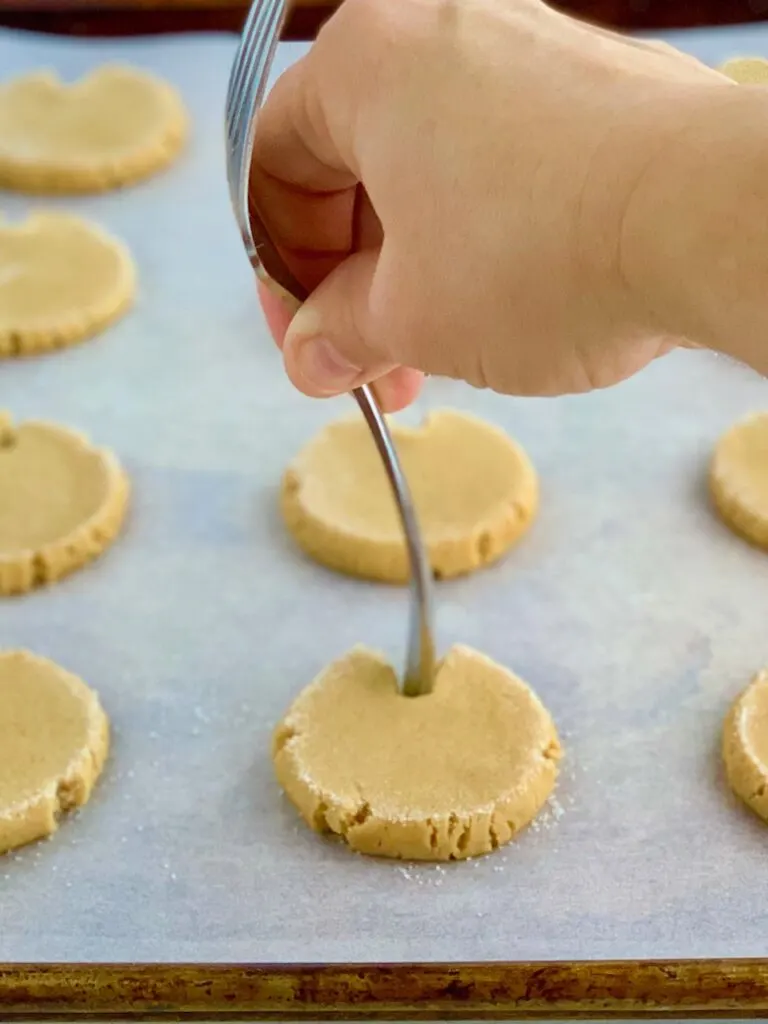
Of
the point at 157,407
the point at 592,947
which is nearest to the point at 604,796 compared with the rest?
the point at 592,947

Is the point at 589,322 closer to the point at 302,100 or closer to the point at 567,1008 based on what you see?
the point at 302,100

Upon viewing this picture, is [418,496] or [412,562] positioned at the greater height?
[412,562]

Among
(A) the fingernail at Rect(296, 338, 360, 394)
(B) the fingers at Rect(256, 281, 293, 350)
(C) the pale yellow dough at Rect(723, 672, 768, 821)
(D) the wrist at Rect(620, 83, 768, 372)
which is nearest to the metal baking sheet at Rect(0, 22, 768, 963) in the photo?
(C) the pale yellow dough at Rect(723, 672, 768, 821)

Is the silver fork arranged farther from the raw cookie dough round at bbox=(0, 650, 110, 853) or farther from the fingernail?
the raw cookie dough round at bbox=(0, 650, 110, 853)

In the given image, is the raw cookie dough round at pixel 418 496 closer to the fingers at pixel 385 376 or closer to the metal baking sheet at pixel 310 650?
the metal baking sheet at pixel 310 650

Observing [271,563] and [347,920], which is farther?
[271,563]

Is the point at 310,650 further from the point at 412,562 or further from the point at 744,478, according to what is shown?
the point at 744,478

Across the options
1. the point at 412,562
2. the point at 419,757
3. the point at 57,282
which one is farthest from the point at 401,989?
the point at 57,282
